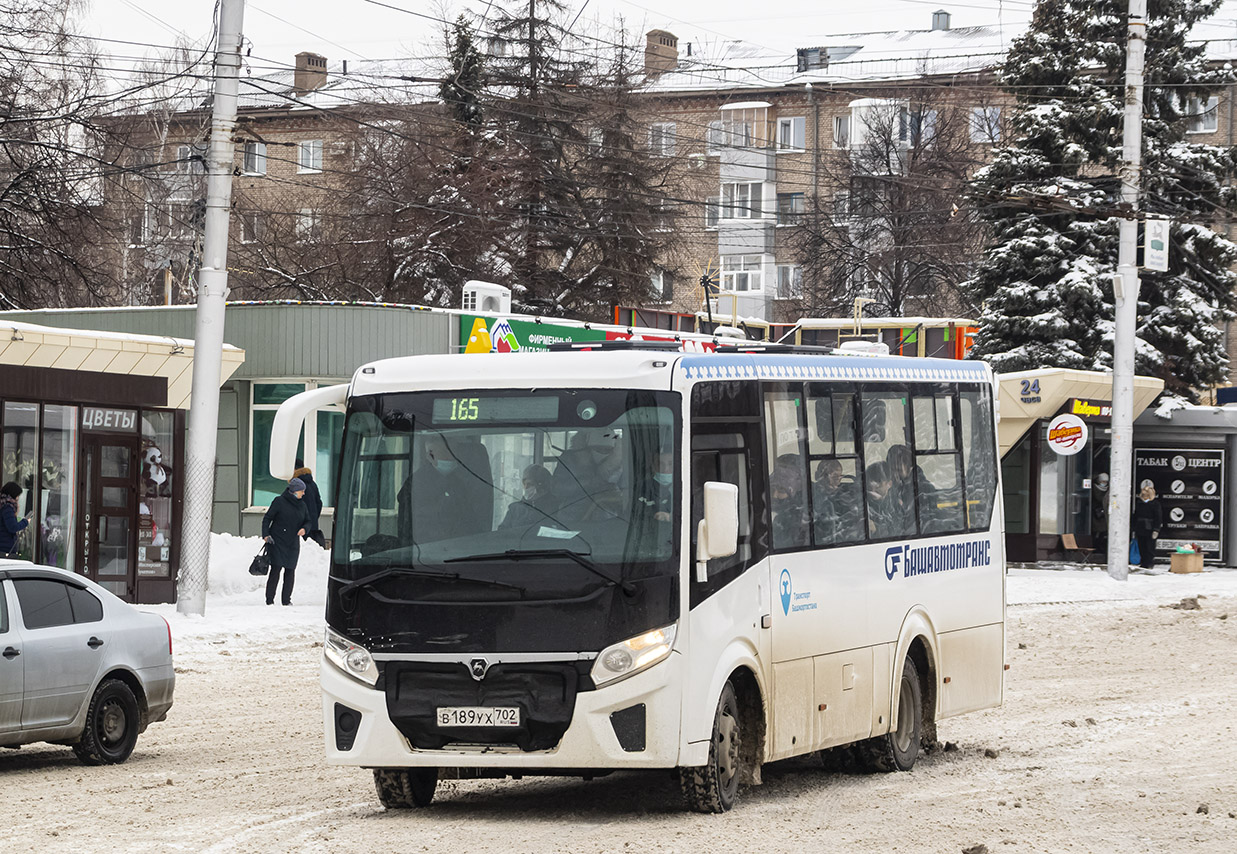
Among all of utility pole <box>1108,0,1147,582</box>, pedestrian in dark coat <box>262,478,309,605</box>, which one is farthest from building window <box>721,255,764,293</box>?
pedestrian in dark coat <box>262,478,309,605</box>

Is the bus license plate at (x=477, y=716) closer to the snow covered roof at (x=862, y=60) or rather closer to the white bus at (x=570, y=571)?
the white bus at (x=570, y=571)

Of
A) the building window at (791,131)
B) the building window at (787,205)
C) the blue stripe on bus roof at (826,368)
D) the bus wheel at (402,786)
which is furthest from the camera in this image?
the building window at (791,131)

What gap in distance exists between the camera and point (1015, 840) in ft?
31.4

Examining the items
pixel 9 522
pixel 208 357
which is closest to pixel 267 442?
pixel 208 357

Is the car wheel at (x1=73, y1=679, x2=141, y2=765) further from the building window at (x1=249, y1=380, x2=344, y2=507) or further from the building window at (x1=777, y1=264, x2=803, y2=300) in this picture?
the building window at (x1=777, y1=264, x2=803, y2=300)

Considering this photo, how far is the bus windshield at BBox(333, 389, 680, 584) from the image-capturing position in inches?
396

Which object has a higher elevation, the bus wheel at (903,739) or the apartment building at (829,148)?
the apartment building at (829,148)

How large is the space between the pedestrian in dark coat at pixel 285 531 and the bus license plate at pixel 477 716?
1511 cm

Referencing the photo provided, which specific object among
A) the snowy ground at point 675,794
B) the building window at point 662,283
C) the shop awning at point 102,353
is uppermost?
the building window at point 662,283

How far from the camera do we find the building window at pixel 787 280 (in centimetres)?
6925

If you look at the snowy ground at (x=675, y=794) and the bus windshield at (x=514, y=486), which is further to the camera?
the bus windshield at (x=514, y=486)

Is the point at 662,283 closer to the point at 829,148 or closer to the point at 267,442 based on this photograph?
the point at 829,148

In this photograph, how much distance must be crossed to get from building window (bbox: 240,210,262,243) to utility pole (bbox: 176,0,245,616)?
99.2ft

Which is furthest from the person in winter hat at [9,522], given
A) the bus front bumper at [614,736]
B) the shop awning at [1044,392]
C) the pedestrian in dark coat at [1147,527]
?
the pedestrian in dark coat at [1147,527]
